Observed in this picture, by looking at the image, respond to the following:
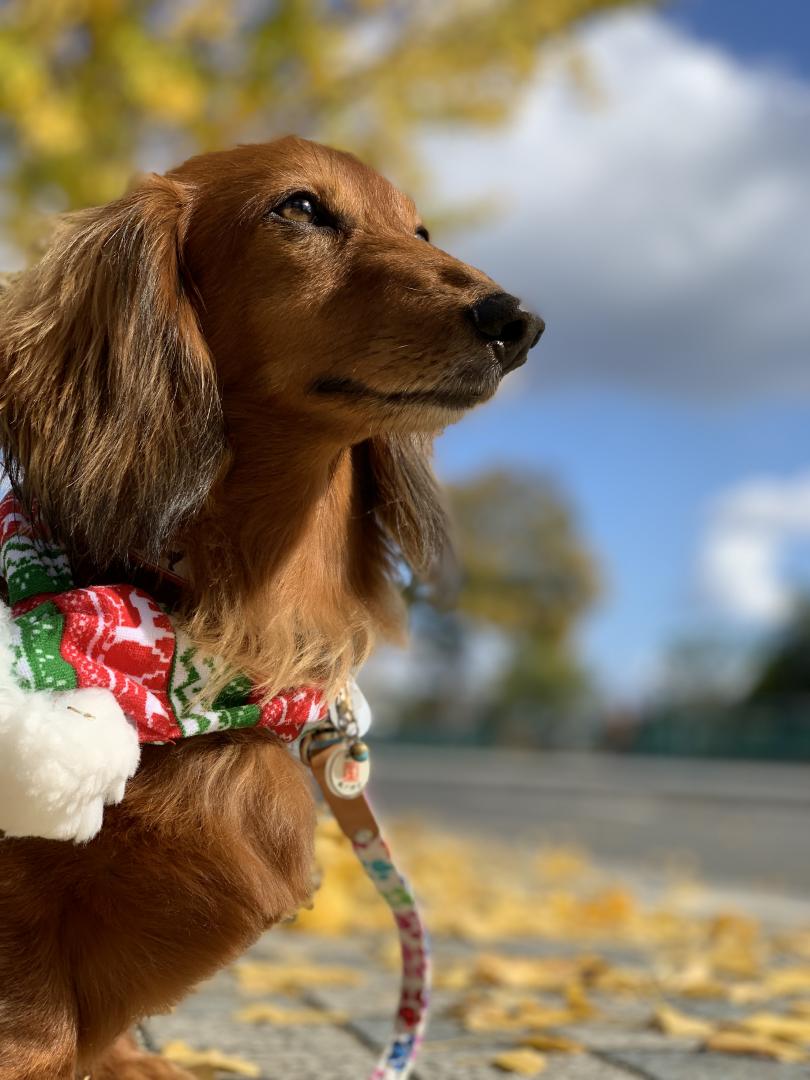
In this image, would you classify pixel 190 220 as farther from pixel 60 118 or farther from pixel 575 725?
pixel 575 725

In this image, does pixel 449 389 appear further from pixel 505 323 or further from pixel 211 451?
pixel 211 451

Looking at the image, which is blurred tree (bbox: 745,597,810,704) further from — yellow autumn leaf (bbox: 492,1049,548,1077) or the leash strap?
the leash strap

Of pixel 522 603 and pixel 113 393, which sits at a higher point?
pixel 113 393

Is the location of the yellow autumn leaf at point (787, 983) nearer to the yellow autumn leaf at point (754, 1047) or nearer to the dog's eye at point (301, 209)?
the yellow autumn leaf at point (754, 1047)

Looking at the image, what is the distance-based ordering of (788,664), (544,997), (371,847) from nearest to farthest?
(371,847), (544,997), (788,664)

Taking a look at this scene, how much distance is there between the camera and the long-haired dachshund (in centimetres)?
164

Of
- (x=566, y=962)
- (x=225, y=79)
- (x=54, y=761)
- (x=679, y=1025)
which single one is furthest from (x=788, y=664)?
(x=54, y=761)

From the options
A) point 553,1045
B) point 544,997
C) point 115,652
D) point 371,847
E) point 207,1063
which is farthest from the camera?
point 544,997

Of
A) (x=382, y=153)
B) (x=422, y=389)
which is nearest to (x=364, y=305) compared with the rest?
(x=422, y=389)

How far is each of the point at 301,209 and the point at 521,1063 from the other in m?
1.70

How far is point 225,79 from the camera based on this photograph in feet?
21.5

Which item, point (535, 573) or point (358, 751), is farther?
point (535, 573)

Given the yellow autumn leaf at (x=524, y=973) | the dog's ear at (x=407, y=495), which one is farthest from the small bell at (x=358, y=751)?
the yellow autumn leaf at (x=524, y=973)

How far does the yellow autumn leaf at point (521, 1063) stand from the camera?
2.48 metres
